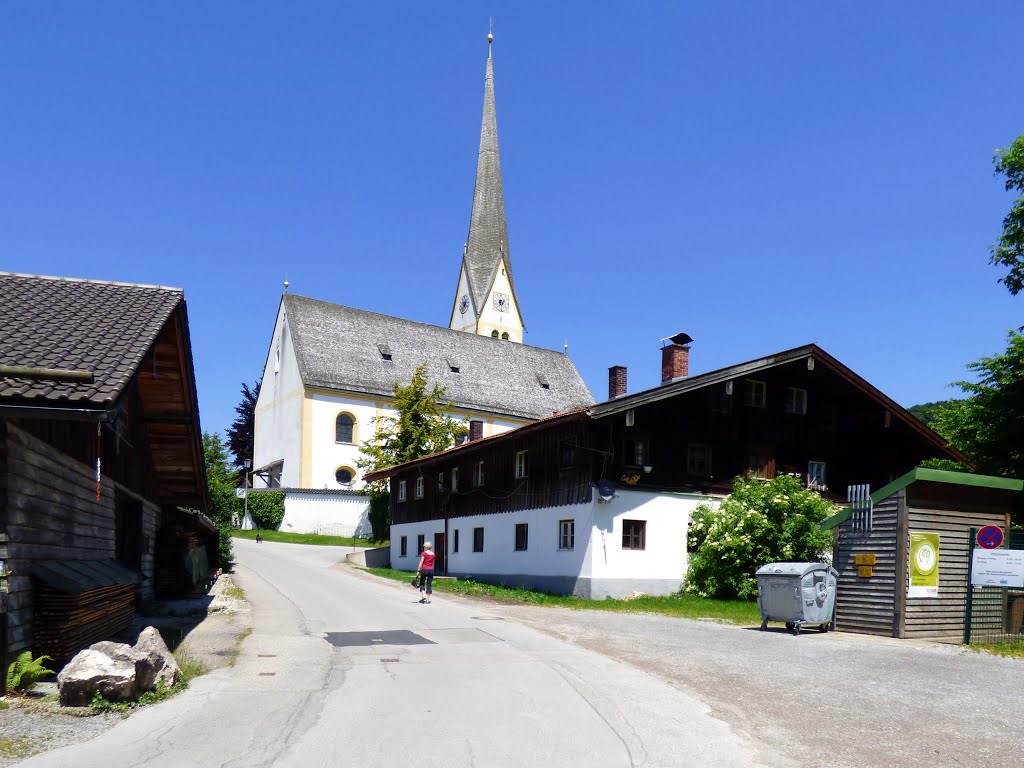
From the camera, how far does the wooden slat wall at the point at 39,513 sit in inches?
361

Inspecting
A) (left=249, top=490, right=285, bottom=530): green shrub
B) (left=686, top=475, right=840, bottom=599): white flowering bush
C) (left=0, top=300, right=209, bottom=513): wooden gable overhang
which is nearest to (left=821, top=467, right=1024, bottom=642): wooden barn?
(left=686, top=475, right=840, bottom=599): white flowering bush

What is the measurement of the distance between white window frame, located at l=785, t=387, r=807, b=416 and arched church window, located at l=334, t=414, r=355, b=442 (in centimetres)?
3456

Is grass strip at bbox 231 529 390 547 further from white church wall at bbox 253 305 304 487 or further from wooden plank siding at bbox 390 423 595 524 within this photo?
wooden plank siding at bbox 390 423 595 524

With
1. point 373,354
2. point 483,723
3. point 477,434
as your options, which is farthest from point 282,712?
point 373,354

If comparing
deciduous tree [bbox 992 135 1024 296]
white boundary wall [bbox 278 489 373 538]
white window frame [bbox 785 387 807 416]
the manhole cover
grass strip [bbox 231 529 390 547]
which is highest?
deciduous tree [bbox 992 135 1024 296]

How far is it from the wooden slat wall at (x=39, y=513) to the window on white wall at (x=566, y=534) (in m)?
15.1

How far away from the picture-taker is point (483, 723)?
8.52 m

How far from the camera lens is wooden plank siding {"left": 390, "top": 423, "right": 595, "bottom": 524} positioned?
26.4m

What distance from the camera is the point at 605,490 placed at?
25.0 meters

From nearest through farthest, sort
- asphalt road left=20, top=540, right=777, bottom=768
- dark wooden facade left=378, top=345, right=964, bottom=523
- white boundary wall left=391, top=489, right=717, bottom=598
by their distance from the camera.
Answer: asphalt road left=20, top=540, right=777, bottom=768 < white boundary wall left=391, top=489, right=717, bottom=598 < dark wooden facade left=378, top=345, right=964, bottom=523

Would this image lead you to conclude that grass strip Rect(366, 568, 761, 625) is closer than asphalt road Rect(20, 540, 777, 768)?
No

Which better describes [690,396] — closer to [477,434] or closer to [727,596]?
[727,596]

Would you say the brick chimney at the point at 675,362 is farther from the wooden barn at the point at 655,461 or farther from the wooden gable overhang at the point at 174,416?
the wooden gable overhang at the point at 174,416

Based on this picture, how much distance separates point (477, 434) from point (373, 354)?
67.1ft
